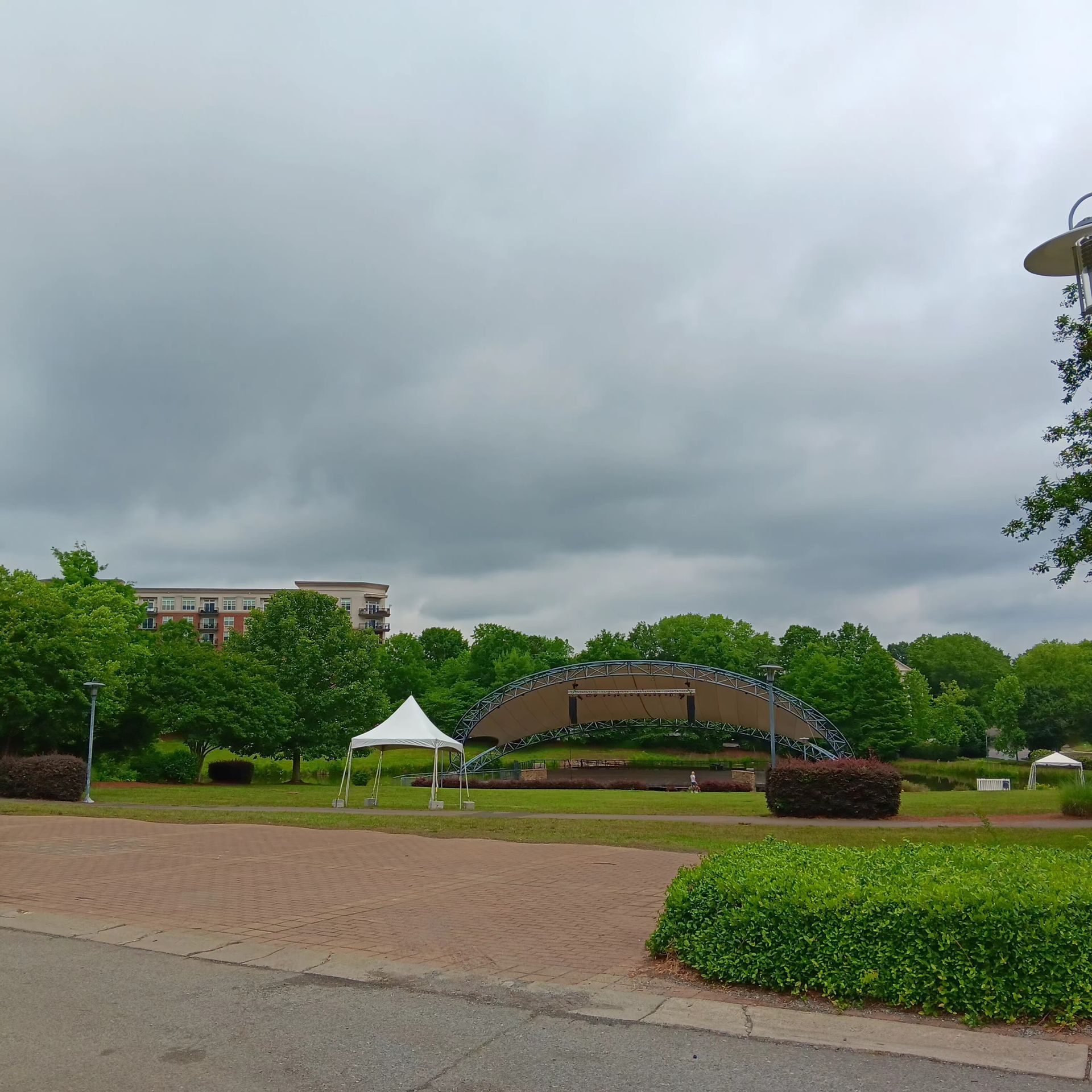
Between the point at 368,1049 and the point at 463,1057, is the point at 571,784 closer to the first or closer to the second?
the point at 368,1049

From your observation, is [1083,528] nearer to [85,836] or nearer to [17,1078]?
[17,1078]

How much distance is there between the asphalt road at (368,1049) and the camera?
4305 mm

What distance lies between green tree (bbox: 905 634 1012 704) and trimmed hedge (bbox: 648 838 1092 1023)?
123 m

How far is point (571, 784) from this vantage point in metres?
45.8

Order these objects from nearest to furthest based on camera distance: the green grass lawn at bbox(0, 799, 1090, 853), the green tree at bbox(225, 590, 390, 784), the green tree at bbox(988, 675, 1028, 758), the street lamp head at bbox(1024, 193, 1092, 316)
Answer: the street lamp head at bbox(1024, 193, 1092, 316), the green grass lawn at bbox(0, 799, 1090, 853), the green tree at bbox(225, 590, 390, 784), the green tree at bbox(988, 675, 1028, 758)

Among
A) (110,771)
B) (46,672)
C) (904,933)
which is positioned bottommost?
(110,771)

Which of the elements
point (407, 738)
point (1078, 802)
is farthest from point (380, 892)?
point (1078, 802)

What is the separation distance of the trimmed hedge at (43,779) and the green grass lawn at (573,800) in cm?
105

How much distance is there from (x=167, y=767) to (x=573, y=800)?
23780 millimetres

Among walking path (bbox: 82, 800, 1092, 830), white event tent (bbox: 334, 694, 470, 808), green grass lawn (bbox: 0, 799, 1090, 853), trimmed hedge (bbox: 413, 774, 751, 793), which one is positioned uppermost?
white event tent (bbox: 334, 694, 470, 808)

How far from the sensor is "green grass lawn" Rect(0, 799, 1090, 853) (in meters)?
15.1

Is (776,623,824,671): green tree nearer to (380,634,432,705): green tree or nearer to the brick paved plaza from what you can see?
(380,634,432,705): green tree

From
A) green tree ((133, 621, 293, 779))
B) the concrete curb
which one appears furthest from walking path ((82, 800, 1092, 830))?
green tree ((133, 621, 293, 779))

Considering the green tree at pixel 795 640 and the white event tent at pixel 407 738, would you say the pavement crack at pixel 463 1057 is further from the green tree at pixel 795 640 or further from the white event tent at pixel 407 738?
the green tree at pixel 795 640
